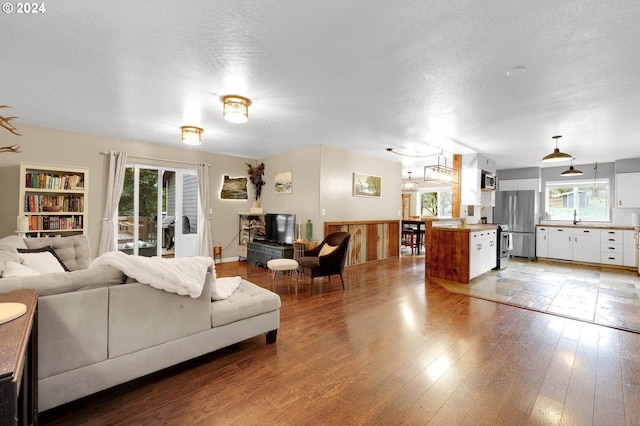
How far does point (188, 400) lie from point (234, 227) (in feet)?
17.1

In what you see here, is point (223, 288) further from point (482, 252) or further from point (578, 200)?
point (578, 200)

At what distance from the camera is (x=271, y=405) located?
1.77 m

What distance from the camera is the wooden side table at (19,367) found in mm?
754

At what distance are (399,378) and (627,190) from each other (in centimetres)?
765

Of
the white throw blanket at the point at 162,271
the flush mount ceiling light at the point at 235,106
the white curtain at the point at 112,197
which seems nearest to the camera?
the white throw blanket at the point at 162,271

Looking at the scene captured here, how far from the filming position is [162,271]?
78.4 inches

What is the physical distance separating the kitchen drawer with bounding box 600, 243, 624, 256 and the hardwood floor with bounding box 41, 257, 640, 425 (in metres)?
4.70

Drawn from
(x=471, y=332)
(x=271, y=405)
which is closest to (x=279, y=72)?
(x=271, y=405)

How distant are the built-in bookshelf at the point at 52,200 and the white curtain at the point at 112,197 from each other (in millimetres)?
378

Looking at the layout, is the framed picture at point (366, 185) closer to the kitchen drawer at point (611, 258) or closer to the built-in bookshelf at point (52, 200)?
the built-in bookshelf at point (52, 200)

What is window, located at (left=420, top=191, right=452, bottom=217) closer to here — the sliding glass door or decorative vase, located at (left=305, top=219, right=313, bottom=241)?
decorative vase, located at (left=305, top=219, right=313, bottom=241)

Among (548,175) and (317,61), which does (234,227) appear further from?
(548,175)

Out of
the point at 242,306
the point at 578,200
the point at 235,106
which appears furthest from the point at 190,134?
the point at 578,200

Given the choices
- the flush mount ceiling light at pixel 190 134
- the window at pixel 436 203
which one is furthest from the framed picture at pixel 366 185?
the window at pixel 436 203
